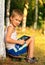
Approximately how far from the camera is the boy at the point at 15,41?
234 inches

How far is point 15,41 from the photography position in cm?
593

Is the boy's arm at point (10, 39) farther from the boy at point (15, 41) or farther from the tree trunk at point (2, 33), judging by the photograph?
the tree trunk at point (2, 33)

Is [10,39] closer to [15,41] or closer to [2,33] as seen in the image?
[15,41]

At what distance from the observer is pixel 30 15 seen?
17219mm

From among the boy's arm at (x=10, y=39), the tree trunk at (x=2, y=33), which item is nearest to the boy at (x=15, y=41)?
the boy's arm at (x=10, y=39)

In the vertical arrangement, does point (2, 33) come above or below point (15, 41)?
above

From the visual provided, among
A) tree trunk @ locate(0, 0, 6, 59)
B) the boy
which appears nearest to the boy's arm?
the boy

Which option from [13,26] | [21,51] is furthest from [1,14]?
[21,51]

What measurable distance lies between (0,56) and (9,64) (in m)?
0.39

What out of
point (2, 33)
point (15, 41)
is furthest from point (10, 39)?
point (2, 33)

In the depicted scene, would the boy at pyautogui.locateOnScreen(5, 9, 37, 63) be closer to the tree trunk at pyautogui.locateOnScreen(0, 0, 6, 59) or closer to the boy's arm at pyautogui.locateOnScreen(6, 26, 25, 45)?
the boy's arm at pyautogui.locateOnScreen(6, 26, 25, 45)

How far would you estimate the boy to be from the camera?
19.5ft

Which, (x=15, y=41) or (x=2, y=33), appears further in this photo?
(x=2, y=33)

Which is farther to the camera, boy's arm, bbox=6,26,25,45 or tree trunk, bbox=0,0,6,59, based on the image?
tree trunk, bbox=0,0,6,59
